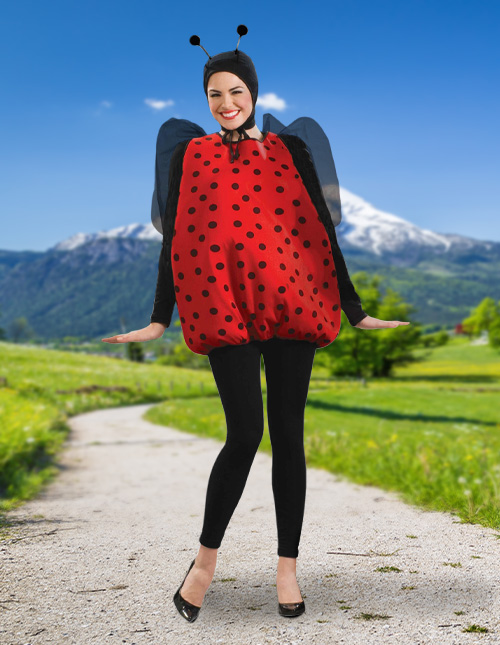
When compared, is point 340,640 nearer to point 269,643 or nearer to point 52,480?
point 269,643

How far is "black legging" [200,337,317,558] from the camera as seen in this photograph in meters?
2.37

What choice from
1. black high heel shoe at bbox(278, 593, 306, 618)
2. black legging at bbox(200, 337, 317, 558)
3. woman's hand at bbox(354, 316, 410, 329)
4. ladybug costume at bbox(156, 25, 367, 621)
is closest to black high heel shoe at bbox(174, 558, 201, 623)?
ladybug costume at bbox(156, 25, 367, 621)

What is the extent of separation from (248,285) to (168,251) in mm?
521

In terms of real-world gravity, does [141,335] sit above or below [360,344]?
above

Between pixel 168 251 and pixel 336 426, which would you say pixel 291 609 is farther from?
pixel 336 426

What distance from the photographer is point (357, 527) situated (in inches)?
150

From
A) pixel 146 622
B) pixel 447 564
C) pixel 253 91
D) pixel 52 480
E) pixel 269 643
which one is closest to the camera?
pixel 269 643

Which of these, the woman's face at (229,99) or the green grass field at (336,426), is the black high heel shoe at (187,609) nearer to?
the woman's face at (229,99)

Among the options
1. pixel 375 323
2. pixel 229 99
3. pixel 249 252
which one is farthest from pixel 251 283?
pixel 229 99

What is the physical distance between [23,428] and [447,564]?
8005mm

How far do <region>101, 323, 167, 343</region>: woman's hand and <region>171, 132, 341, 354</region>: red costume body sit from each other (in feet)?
0.80

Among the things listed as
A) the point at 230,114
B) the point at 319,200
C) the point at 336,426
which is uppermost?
the point at 230,114

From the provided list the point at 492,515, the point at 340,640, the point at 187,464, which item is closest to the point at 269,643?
the point at 340,640

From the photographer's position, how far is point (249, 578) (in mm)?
2891
